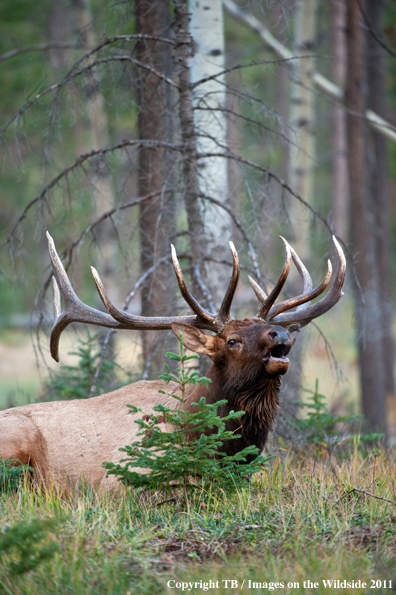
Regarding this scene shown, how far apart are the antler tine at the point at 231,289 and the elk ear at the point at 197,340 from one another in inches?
7.8

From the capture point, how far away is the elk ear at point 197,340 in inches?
183

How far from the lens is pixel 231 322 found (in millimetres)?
4715

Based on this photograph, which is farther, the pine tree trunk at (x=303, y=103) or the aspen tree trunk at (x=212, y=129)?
the pine tree trunk at (x=303, y=103)

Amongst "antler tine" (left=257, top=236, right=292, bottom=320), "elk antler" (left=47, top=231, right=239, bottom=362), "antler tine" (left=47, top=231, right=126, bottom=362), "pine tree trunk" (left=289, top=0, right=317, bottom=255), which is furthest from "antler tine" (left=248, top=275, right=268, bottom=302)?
"pine tree trunk" (left=289, top=0, right=317, bottom=255)

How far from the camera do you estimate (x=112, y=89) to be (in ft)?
21.2

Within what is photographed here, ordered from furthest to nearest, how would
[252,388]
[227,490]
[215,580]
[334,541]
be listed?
1. [252,388]
2. [227,490]
3. [334,541]
4. [215,580]

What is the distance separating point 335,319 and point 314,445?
1126cm

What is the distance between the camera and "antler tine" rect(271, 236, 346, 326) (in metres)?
4.88

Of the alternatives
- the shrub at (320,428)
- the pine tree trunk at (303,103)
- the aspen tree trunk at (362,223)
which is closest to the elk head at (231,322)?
the shrub at (320,428)

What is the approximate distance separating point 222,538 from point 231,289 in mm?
1781

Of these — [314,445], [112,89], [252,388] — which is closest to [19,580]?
[252,388]

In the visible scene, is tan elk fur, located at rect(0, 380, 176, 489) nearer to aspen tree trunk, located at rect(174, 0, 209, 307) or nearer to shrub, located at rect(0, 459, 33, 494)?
shrub, located at rect(0, 459, 33, 494)

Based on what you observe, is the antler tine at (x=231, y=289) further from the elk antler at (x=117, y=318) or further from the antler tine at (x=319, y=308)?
the antler tine at (x=319, y=308)

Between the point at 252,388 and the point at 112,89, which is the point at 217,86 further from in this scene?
the point at 252,388
